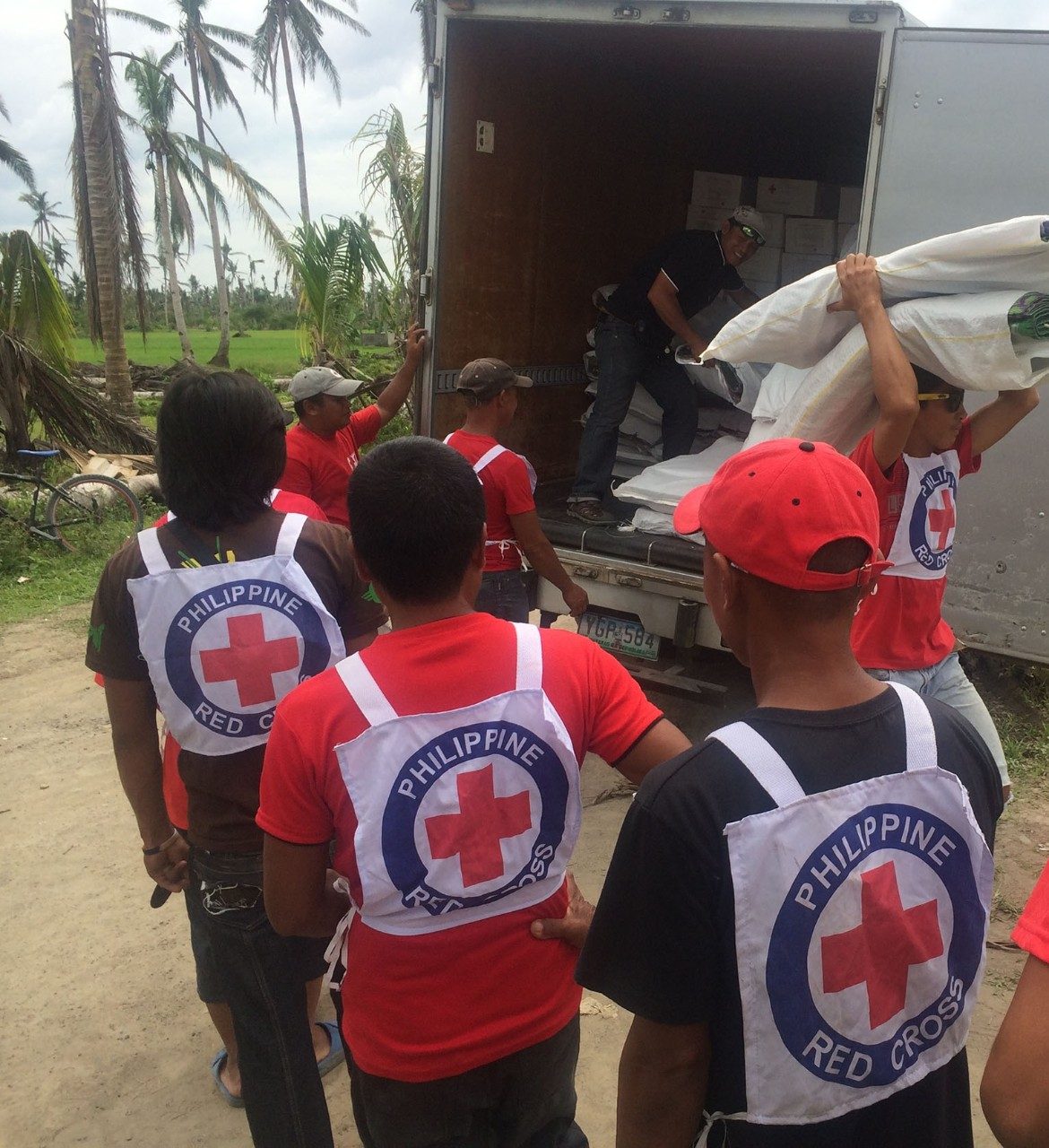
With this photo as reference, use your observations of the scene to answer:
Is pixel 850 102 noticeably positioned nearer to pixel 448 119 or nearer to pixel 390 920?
pixel 448 119

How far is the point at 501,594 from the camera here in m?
3.71

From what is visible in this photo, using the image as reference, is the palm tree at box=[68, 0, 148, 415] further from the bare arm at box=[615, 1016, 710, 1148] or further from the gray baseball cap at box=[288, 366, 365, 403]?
the bare arm at box=[615, 1016, 710, 1148]

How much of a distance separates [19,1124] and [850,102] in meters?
6.24

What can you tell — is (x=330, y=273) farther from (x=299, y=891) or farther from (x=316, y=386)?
(x=299, y=891)

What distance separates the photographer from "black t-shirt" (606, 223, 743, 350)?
4.96 metres

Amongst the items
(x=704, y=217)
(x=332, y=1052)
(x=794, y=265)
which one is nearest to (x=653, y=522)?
(x=332, y=1052)

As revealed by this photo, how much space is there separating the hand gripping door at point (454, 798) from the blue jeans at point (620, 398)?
3.42 m

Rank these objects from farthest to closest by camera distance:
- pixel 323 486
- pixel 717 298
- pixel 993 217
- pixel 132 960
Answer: pixel 717 298
pixel 323 486
pixel 993 217
pixel 132 960

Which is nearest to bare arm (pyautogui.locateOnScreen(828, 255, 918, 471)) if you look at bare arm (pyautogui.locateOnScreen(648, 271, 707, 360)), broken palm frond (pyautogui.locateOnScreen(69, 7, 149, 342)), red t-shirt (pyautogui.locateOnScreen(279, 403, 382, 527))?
red t-shirt (pyautogui.locateOnScreen(279, 403, 382, 527))

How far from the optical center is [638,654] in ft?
13.3

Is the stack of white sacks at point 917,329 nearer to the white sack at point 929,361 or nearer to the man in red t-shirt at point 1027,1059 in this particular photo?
the white sack at point 929,361

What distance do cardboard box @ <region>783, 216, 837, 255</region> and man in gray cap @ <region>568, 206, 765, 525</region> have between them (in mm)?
1168

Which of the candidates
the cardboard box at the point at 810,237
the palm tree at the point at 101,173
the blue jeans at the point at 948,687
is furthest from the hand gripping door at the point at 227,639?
the palm tree at the point at 101,173

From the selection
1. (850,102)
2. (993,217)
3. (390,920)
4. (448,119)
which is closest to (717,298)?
(850,102)
